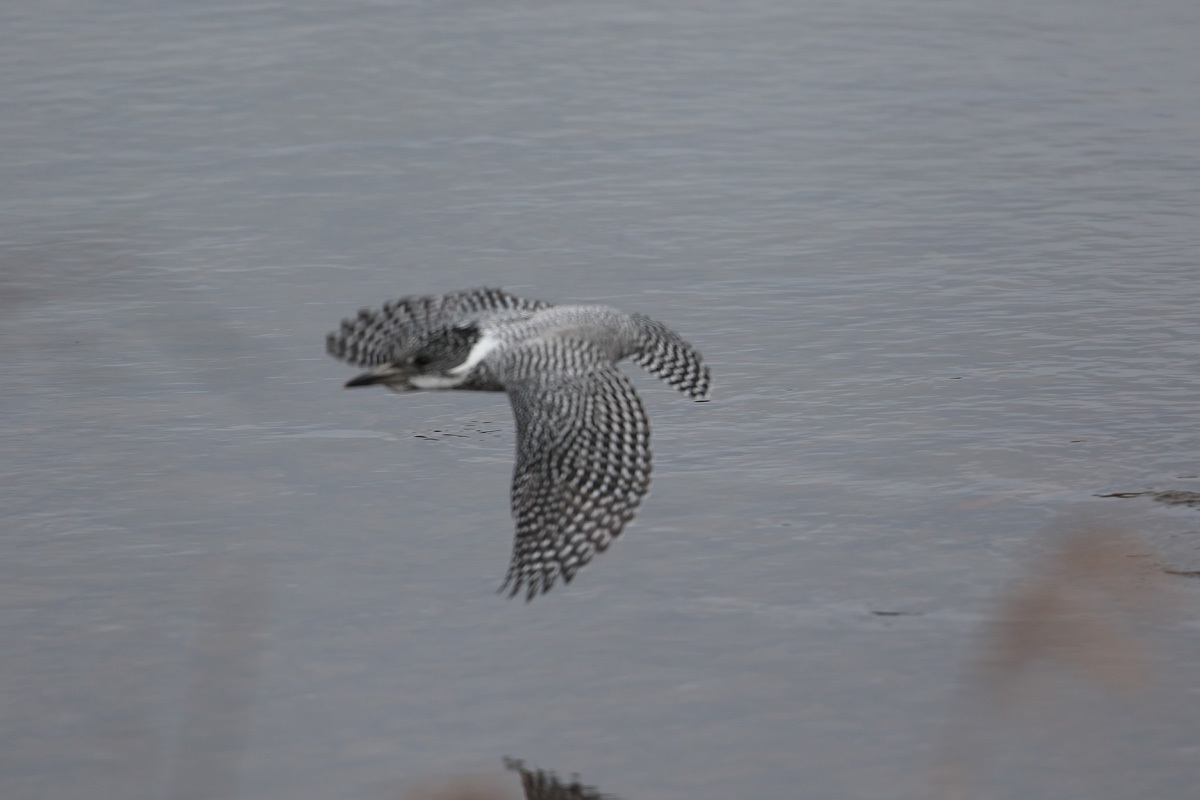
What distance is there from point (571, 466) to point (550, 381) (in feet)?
1.39

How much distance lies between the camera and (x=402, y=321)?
23.6ft

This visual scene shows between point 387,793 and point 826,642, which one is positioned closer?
point 387,793

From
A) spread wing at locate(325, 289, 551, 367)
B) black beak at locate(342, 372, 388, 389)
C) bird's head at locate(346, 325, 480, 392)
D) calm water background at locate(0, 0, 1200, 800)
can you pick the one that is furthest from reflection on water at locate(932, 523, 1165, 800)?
black beak at locate(342, 372, 388, 389)

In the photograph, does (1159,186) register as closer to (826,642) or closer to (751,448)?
(751,448)

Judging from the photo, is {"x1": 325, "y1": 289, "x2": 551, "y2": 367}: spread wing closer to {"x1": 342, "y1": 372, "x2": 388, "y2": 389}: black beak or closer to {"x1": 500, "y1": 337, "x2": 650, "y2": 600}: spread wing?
{"x1": 342, "y1": 372, "x2": 388, "y2": 389}: black beak

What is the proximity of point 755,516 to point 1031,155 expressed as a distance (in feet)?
20.6

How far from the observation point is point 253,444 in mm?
8867

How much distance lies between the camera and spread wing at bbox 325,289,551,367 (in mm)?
7121

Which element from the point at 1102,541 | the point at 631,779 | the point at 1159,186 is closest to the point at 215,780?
the point at 631,779

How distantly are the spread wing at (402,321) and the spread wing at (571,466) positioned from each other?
68 centimetres

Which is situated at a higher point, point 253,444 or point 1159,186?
point 1159,186

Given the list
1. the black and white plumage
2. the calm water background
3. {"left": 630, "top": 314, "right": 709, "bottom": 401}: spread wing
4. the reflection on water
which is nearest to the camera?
the reflection on water

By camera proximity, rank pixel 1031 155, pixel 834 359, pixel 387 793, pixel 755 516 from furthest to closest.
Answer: pixel 1031 155
pixel 834 359
pixel 755 516
pixel 387 793

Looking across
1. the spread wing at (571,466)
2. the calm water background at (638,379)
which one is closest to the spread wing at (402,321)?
the spread wing at (571,466)
